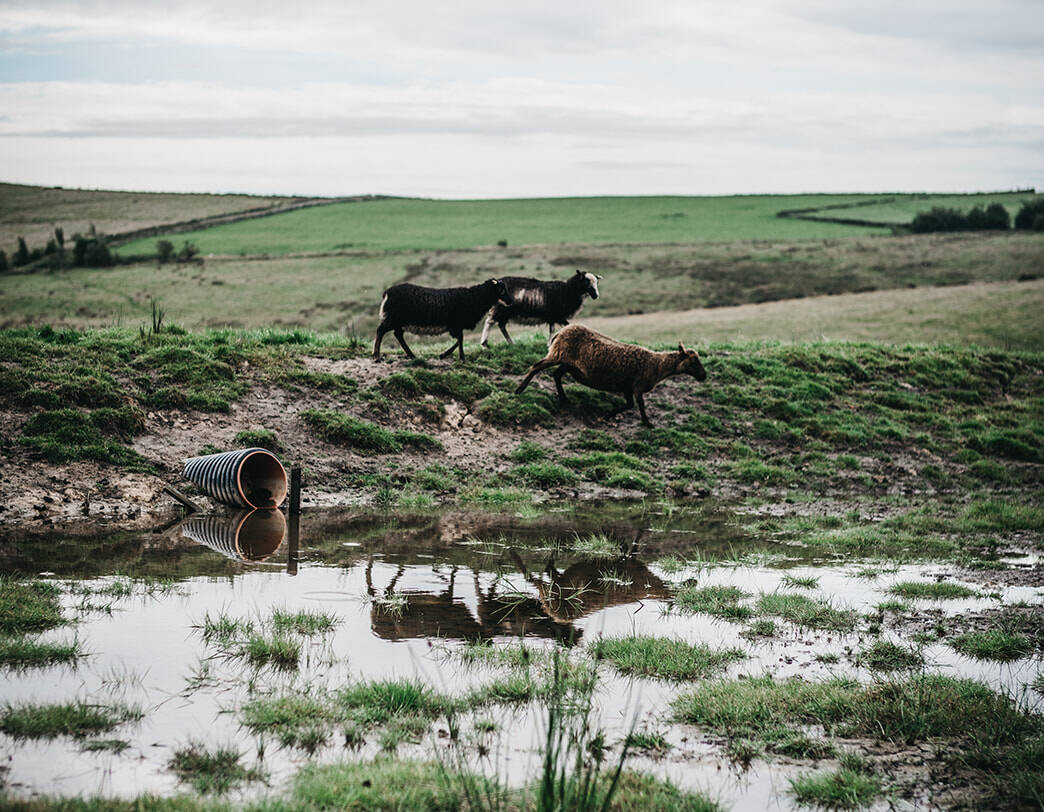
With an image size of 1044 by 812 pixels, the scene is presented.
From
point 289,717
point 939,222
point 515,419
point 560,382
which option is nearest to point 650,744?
point 289,717

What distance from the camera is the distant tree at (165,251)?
54206 mm

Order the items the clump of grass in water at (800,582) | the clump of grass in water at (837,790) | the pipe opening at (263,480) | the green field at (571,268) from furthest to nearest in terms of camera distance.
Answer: the green field at (571,268) → the pipe opening at (263,480) → the clump of grass in water at (800,582) → the clump of grass in water at (837,790)

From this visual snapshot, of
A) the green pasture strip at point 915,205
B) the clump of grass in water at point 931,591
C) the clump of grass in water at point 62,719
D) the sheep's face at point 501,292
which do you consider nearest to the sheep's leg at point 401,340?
the sheep's face at point 501,292

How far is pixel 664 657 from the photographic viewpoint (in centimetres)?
699

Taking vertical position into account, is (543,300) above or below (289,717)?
above

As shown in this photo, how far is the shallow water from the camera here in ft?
17.4

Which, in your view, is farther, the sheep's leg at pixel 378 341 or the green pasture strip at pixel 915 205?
the green pasture strip at pixel 915 205

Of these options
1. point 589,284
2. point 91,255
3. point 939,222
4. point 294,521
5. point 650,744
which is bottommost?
point 294,521

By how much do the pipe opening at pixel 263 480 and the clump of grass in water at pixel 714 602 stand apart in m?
6.01

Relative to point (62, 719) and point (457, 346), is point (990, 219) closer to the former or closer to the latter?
point (457, 346)

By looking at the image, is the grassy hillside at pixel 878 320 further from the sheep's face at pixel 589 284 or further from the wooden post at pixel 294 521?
the wooden post at pixel 294 521

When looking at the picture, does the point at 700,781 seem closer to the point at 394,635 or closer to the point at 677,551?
the point at 394,635

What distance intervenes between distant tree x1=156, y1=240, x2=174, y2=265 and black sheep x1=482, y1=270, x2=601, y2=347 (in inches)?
1593

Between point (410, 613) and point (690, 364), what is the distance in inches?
433
